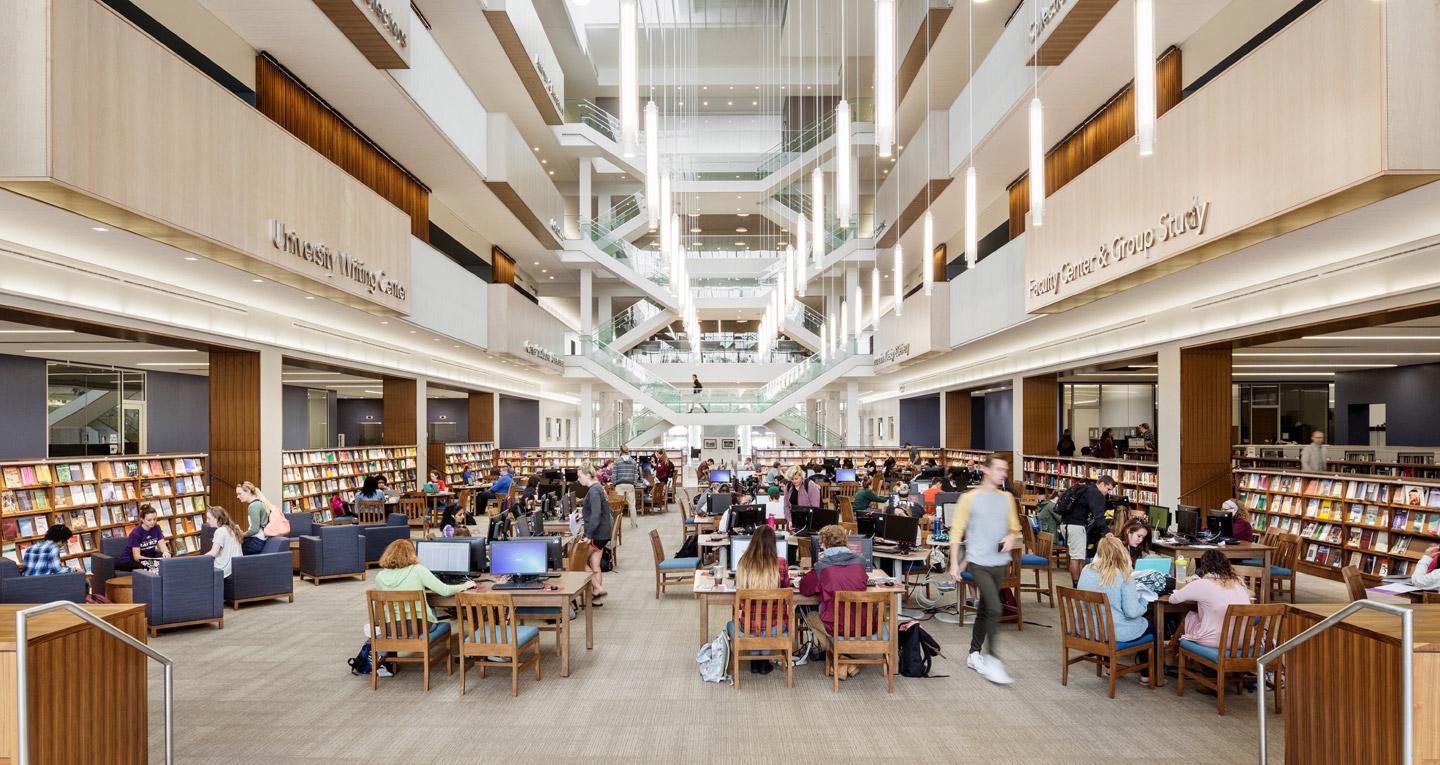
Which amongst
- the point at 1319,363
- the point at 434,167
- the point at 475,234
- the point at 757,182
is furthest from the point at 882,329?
the point at 434,167

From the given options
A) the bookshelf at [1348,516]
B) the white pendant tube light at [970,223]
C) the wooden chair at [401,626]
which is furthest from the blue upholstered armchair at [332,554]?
the bookshelf at [1348,516]

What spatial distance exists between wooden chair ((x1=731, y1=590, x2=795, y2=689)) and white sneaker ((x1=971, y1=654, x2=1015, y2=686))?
159cm

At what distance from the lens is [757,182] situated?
2733 cm

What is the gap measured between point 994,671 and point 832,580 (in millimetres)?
1490

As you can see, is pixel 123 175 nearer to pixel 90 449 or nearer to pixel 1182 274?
pixel 1182 274

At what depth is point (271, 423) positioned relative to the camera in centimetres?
1277

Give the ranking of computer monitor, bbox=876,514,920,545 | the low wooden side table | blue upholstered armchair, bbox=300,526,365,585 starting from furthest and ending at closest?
blue upholstered armchair, bbox=300,526,365,585
computer monitor, bbox=876,514,920,545
the low wooden side table

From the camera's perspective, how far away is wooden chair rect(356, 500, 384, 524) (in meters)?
14.1

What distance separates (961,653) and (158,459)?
10.9 m

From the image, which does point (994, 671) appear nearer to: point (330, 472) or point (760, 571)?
point (760, 571)

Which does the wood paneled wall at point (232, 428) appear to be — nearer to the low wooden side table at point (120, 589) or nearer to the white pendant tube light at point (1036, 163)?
the low wooden side table at point (120, 589)

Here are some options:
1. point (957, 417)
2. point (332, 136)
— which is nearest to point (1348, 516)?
point (957, 417)

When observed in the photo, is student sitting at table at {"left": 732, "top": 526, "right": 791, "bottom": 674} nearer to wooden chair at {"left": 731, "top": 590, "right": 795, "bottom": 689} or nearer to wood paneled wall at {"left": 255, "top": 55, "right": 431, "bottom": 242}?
wooden chair at {"left": 731, "top": 590, "right": 795, "bottom": 689}

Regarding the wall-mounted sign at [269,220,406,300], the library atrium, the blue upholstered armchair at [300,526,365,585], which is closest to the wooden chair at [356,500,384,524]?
the library atrium
